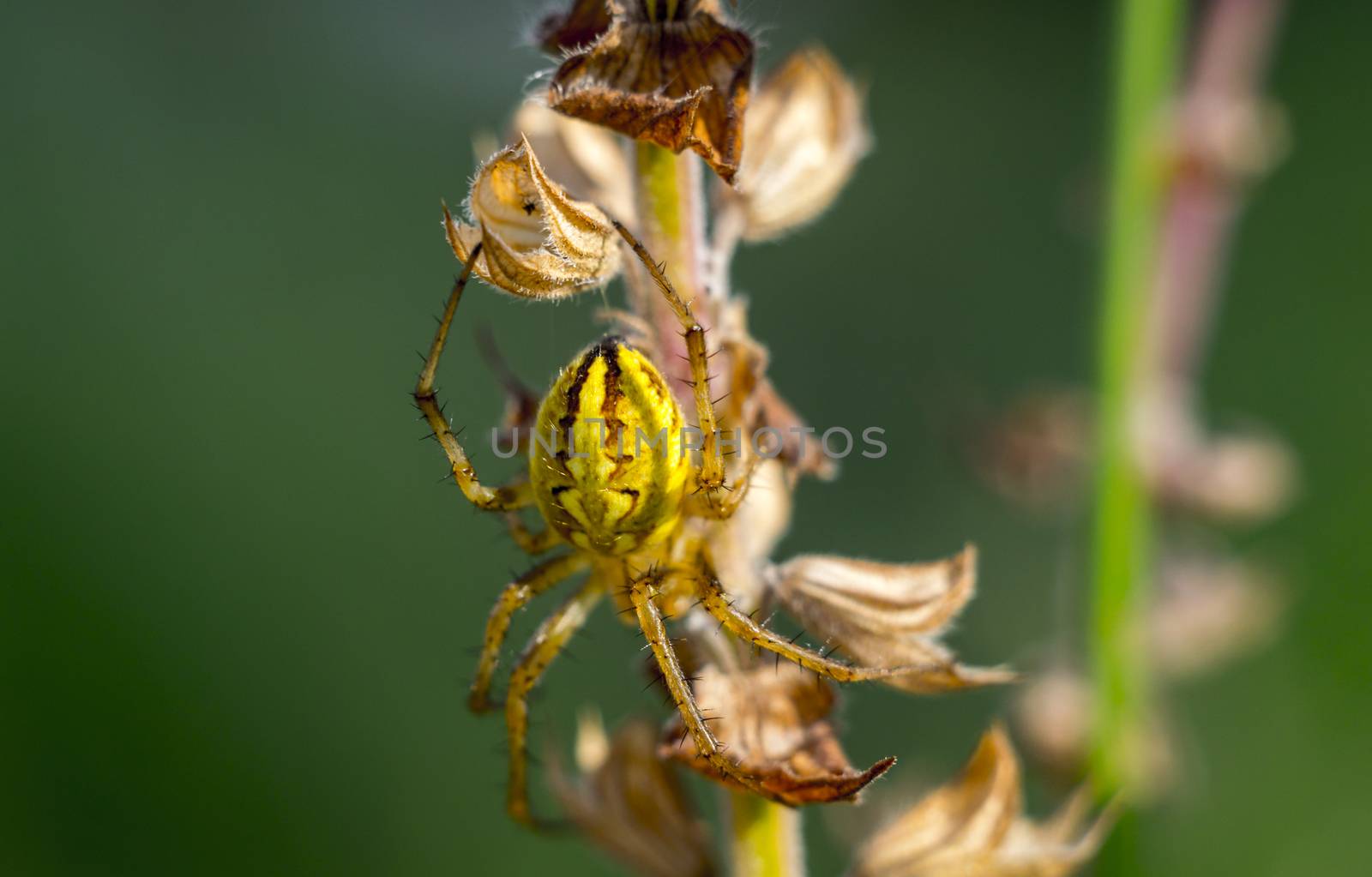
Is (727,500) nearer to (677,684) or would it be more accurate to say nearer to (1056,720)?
(677,684)

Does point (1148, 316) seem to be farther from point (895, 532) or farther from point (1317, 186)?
point (1317, 186)

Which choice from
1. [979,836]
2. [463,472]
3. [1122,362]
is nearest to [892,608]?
[979,836]

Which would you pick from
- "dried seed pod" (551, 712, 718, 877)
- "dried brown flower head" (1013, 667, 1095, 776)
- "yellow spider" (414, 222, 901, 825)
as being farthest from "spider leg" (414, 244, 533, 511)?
"dried brown flower head" (1013, 667, 1095, 776)

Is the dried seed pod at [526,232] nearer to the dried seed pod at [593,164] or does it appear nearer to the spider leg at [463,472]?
the dried seed pod at [593,164]

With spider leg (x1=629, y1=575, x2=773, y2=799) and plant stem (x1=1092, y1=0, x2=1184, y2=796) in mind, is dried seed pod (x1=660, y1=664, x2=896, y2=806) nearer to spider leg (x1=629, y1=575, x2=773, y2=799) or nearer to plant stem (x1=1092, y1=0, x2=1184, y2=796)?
spider leg (x1=629, y1=575, x2=773, y2=799)

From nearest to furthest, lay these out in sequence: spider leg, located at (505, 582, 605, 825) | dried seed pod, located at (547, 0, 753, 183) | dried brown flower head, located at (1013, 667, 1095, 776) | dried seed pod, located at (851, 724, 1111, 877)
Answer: dried seed pod, located at (547, 0, 753, 183)
dried seed pod, located at (851, 724, 1111, 877)
spider leg, located at (505, 582, 605, 825)
dried brown flower head, located at (1013, 667, 1095, 776)
